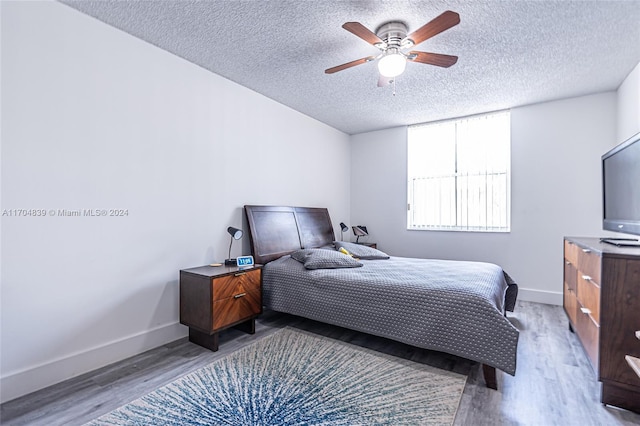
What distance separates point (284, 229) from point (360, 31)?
2.34 meters

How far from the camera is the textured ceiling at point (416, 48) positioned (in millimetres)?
2027

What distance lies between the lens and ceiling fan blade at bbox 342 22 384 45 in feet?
6.06

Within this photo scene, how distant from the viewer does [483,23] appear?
7.13ft

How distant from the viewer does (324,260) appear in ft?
9.84

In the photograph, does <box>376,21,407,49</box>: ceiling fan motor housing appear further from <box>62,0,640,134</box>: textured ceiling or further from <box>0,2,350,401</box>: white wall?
<box>0,2,350,401</box>: white wall

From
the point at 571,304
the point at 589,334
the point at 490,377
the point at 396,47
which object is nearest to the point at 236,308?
the point at 490,377

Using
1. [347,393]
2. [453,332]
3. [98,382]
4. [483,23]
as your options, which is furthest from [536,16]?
[98,382]

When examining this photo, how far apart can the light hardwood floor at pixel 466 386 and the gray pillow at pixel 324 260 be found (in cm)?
62

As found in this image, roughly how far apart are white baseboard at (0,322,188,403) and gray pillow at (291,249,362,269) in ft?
4.23

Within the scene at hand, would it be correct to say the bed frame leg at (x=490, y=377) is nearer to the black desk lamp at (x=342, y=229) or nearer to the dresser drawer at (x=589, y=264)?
the dresser drawer at (x=589, y=264)

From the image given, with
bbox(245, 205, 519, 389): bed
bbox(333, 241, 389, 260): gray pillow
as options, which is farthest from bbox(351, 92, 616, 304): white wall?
bbox(333, 241, 389, 260): gray pillow

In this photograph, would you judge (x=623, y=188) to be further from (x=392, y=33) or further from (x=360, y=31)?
(x=360, y=31)

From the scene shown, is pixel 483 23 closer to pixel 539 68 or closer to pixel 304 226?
pixel 539 68

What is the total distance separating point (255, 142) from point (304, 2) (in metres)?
1.75
